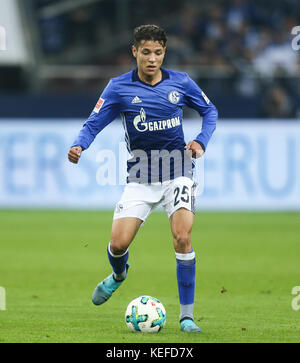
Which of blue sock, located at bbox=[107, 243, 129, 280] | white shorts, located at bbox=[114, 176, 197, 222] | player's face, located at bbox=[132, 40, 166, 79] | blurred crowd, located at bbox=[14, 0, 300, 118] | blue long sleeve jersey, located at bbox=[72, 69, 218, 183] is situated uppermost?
blurred crowd, located at bbox=[14, 0, 300, 118]

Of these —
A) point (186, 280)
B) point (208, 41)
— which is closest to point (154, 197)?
point (186, 280)

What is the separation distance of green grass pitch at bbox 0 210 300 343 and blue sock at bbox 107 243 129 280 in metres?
0.37

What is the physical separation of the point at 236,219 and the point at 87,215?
3090mm

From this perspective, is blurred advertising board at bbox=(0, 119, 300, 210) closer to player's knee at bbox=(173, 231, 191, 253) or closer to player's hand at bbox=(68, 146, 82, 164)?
player's hand at bbox=(68, 146, 82, 164)

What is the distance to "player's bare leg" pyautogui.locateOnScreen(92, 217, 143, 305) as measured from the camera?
7613mm

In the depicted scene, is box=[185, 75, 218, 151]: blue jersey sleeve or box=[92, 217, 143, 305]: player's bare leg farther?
box=[185, 75, 218, 151]: blue jersey sleeve

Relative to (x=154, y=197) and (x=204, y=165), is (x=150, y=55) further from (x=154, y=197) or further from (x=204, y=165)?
(x=204, y=165)

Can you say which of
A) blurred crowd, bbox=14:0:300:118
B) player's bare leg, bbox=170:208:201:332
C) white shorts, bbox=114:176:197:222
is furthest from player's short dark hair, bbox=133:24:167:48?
blurred crowd, bbox=14:0:300:118

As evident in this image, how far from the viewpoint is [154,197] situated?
7.71 meters

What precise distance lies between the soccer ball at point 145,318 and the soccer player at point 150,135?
0.73 meters

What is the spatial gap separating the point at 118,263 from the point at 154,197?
708 millimetres
